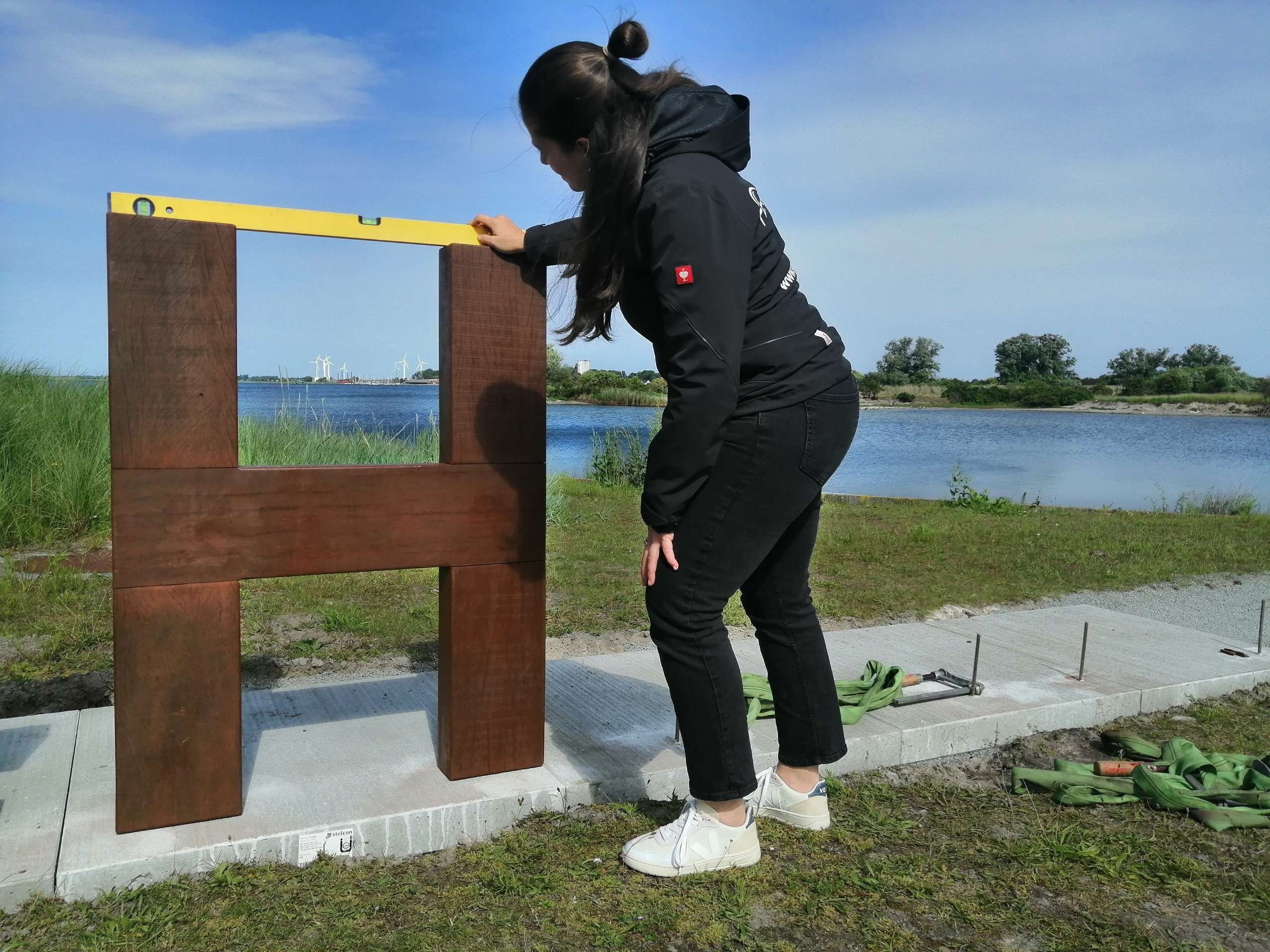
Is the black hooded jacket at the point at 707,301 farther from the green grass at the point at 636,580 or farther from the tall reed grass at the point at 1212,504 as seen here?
the tall reed grass at the point at 1212,504

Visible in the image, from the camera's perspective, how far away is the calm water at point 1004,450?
31.0 feet

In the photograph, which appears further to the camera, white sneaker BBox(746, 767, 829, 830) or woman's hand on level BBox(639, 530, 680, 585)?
white sneaker BBox(746, 767, 829, 830)

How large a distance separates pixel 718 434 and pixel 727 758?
0.80m

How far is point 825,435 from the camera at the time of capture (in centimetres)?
216

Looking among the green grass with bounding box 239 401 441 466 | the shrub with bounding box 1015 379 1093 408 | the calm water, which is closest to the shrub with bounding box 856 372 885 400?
the calm water

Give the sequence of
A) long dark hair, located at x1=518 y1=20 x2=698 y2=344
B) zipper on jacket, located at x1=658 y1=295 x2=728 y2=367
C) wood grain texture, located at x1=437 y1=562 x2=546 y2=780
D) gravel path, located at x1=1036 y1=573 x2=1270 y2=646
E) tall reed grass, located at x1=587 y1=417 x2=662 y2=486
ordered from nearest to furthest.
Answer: zipper on jacket, located at x1=658 y1=295 x2=728 y2=367 < long dark hair, located at x1=518 y1=20 x2=698 y2=344 < wood grain texture, located at x1=437 y1=562 x2=546 y2=780 < gravel path, located at x1=1036 y1=573 x2=1270 y2=646 < tall reed grass, located at x1=587 y1=417 x2=662 y2=486

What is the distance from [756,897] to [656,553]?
→ 33.6 inches

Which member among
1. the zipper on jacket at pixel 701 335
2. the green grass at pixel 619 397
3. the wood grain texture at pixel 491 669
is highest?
the green grass at pixel 619 397

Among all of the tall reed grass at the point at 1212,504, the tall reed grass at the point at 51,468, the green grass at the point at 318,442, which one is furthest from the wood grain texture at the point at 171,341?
the tall reed grass at the point at 1212,504

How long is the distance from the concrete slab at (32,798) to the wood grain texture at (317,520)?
0.65m

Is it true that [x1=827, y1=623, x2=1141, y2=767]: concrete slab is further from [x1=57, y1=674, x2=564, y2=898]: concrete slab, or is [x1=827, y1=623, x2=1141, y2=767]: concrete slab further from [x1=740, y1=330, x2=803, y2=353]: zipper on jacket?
[x1=740, y1=330, x2=803, y2=353]: zipper on jacket

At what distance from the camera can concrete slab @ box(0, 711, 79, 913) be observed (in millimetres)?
2061

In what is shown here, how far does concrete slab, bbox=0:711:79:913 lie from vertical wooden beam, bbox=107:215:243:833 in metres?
0.19

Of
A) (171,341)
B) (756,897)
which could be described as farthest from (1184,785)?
(171,341)
